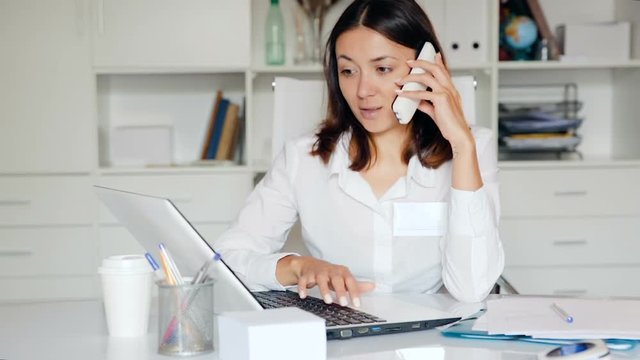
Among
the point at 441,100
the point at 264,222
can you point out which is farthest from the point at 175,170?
the point at 441,100

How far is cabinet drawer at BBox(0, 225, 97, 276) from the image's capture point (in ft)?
11.1

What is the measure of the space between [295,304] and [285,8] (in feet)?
7.75

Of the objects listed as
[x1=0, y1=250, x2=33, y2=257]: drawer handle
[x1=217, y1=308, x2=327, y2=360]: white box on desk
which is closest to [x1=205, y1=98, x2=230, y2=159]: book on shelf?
[x1=0, y1=250, x2=33, y2=257]: drawer handle

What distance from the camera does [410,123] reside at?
2.15 metres

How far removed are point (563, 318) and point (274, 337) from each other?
1.64 ft

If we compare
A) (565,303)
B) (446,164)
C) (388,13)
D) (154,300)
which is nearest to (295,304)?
(154,300)

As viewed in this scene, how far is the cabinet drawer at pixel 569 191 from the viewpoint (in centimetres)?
341

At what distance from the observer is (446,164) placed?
6.78 feet

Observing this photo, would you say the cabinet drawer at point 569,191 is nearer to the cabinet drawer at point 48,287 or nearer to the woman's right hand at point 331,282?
the cabinet drawer at point 48,287

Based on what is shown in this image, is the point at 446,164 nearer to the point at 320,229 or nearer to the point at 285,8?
the point at 320,229

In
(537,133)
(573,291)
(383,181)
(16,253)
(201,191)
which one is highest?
(537,133)

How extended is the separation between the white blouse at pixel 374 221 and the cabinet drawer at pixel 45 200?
143 cm

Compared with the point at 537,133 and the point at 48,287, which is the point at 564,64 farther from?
the point at 48,287

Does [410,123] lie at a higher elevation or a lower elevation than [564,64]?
lower
